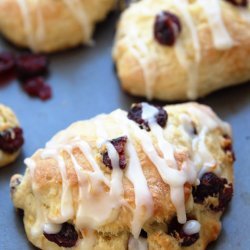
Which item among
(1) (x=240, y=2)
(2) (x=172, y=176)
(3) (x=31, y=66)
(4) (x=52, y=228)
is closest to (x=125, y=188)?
(2) (x=172, y=176)

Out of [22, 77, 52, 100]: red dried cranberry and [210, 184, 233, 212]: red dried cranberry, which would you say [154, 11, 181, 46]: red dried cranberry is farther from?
Result: [210, 184, 233, 212]: red dried cranberry

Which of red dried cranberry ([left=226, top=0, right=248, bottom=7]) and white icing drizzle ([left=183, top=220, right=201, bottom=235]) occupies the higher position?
red dried cranberry ([left=226, top=0, right=248, bottom=7])

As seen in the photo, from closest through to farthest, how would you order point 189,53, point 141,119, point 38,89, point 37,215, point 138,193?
point 138,193 < point 37,215 < point 141,119 < point 189,53 < point 38,89

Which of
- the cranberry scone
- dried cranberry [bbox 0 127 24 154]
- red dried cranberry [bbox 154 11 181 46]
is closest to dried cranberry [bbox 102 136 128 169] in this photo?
the cranberry scone

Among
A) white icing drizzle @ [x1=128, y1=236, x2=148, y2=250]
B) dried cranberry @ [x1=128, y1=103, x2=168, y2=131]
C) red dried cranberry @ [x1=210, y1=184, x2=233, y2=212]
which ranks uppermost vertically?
dried cranberry @ [x1=128, y1=103, x2=168, y2=131]

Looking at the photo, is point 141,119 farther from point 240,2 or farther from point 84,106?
point 240,2

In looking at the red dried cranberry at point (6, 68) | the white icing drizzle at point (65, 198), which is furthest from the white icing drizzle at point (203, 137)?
the red dried cranberry at point (6, 68)

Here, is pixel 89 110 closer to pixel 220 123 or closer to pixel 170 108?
pixel 170 108
